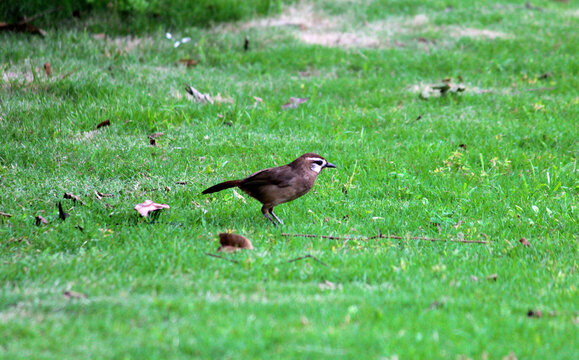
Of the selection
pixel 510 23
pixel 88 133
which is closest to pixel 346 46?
pixel 510 23

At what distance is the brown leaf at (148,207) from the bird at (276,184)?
48 centimetres

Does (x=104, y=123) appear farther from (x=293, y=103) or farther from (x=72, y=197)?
(x=293, y=103)

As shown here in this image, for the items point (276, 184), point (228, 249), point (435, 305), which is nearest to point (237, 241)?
point (228, 249)

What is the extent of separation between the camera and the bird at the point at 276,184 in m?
6.33

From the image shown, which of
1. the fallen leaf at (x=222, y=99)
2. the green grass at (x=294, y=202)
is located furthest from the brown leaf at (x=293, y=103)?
the fallen leaf at (x=222, y=99)

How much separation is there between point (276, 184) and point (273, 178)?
2.8 inches

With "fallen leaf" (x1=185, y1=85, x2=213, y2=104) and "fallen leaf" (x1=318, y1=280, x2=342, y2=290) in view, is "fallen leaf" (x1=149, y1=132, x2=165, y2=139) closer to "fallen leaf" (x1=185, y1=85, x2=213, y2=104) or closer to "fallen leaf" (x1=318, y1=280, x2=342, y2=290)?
"fallen leaf" (x1=185, y1=85, x2=213, y2=104)

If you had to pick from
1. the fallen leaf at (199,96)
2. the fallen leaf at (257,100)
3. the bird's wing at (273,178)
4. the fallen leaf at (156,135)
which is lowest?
the fallen leaf at (156,135)

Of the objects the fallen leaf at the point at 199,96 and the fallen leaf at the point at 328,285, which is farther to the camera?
the fallen leaf at the point at 199,96

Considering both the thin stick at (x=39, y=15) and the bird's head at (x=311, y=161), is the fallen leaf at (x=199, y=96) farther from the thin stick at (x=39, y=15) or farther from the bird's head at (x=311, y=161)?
the thin stick at (x=39, y=15)

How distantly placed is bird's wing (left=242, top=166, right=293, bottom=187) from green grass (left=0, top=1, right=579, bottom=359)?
18.7 inches

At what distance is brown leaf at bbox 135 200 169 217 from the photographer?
20.1 ft

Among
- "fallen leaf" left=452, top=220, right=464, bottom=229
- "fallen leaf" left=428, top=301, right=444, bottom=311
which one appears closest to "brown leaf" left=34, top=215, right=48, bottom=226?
"fallen leaf" left=428, top=301, right=444, bottom=311

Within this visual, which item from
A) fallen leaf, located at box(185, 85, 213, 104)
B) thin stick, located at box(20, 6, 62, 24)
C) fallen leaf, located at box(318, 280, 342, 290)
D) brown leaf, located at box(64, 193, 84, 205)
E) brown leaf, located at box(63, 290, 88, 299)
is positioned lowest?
brown leaf, located at box(64, 193, 84, 205)
